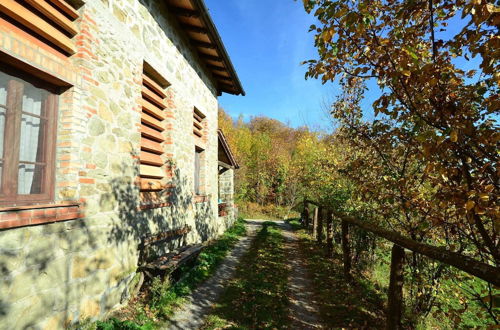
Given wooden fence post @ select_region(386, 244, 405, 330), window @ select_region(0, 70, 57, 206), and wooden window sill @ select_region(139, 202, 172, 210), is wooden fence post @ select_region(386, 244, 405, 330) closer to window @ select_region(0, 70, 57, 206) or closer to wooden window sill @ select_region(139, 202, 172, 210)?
wooden window sill @ select_region(139, 202, 172, 210)

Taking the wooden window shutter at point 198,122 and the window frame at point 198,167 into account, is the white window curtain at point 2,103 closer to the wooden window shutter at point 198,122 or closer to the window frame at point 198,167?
the wooden window shutter at point 198,122

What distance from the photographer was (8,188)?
265 centimetres

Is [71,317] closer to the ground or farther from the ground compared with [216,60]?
closer to the ground

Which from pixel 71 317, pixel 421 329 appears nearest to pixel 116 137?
pixel 71 317

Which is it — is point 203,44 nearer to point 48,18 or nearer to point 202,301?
point 48,18

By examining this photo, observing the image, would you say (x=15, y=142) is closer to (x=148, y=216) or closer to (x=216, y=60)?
(x=148, y=216)

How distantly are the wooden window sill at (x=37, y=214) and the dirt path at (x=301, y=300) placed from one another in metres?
3.09

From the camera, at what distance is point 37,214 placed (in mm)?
2680

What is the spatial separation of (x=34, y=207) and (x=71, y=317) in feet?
4.58

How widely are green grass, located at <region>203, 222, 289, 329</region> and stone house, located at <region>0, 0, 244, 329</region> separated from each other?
4.97 ft

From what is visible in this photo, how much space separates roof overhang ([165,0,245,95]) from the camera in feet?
19.3

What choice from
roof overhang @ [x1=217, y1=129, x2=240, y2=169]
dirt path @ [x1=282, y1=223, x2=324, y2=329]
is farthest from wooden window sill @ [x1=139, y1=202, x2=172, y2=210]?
roof overhang @ [x1=217, y1=129, x2=240, y2=169]

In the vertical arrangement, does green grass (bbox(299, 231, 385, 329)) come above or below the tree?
below

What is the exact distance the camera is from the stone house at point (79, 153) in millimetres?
2629
